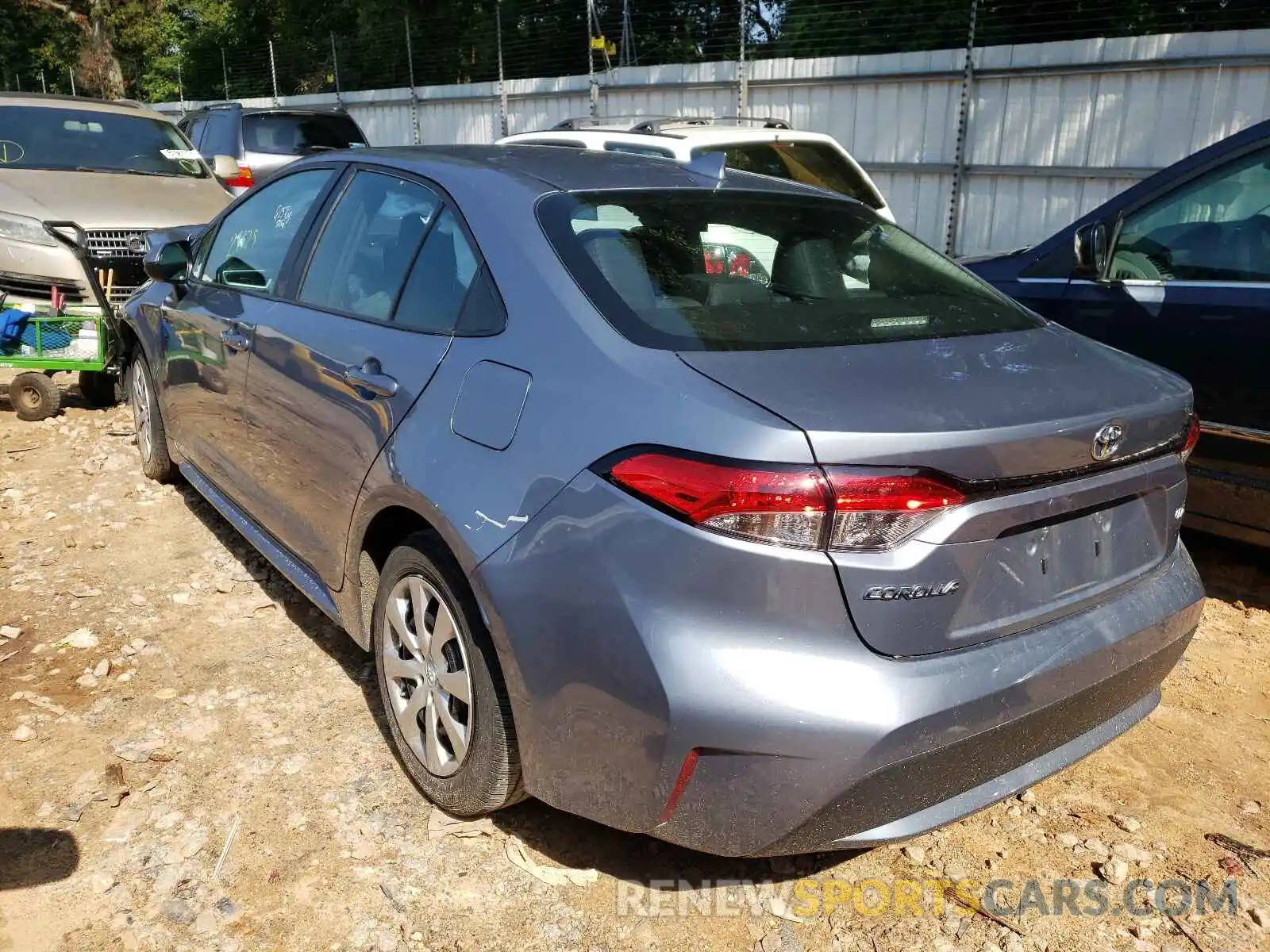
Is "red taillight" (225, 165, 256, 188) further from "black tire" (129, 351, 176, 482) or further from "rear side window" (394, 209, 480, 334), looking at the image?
"rear side window" (394, 209, 480, 334)

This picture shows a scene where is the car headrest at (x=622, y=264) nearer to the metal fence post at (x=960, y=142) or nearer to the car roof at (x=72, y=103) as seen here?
the car roof at (x=72, y=103)

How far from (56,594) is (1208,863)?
12.6ft

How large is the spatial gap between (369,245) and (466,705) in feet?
4.63

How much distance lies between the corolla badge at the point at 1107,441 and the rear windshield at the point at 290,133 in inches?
451

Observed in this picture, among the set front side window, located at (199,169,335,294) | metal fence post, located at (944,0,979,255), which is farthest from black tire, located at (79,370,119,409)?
metal fence post, located at (944,0,979,255)

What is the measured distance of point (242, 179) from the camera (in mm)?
10633

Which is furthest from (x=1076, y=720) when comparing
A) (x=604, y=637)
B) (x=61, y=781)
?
(x=61, y=781)

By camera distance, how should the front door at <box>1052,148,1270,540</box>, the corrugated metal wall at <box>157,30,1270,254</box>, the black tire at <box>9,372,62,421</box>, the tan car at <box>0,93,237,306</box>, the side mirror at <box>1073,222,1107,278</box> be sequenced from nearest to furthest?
the front door at <box>1052,148,1270,540</box> → the side mirror at <box>1073,222,1107,278</box> → the black tire at <box>9,372,62,421</box> → the tan car at <box>0,93,237,306</box> → the corrugated metal wall at <box>157,30,1270,254</box>

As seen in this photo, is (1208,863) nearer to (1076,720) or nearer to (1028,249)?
(1076,720)

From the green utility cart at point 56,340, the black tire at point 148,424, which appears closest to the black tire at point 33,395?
the green utility cart at point 56,340

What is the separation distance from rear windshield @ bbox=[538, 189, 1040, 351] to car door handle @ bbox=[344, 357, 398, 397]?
56 cm

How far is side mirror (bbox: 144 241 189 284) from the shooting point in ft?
14.2

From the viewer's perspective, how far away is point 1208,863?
2.58 m

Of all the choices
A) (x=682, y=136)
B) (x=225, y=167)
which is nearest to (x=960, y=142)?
(x=682, y=136)
